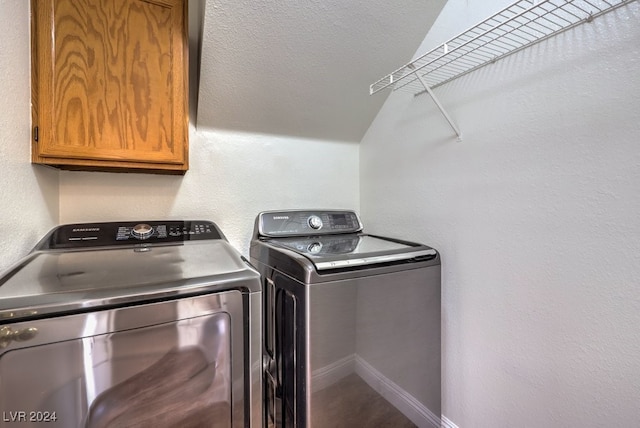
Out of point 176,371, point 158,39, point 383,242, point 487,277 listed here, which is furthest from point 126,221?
point 487,277

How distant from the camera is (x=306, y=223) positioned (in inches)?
69.9

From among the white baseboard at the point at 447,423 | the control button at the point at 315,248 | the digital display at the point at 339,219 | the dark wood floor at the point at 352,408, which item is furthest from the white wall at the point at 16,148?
the white baseboard at the point at 447,423

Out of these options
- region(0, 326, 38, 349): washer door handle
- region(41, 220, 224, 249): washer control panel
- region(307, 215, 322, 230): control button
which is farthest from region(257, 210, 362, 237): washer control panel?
region(0, 326, 38, 349): washer door handle

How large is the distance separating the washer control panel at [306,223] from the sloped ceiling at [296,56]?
1.85ft

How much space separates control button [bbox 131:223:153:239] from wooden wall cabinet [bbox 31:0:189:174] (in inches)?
11.7

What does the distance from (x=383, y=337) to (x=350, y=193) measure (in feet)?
3.81

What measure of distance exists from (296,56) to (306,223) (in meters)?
0.93

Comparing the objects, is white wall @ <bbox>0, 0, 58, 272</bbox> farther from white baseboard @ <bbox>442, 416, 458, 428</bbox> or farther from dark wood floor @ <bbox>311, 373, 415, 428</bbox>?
white baseboard @ <bbox>442, 416, 458, 428</bbox>

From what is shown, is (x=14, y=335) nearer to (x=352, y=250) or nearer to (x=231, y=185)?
(x=352, y=250)

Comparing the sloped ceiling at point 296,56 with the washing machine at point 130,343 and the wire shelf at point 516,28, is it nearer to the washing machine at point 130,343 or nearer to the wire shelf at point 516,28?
the wire shelf at point 516,28

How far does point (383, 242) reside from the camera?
159cm

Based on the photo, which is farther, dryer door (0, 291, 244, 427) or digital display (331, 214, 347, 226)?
digital display (331, 214, 347, 226)

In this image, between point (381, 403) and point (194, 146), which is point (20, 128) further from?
point (381, 403)

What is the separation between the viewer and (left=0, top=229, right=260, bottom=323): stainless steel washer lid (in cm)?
67
